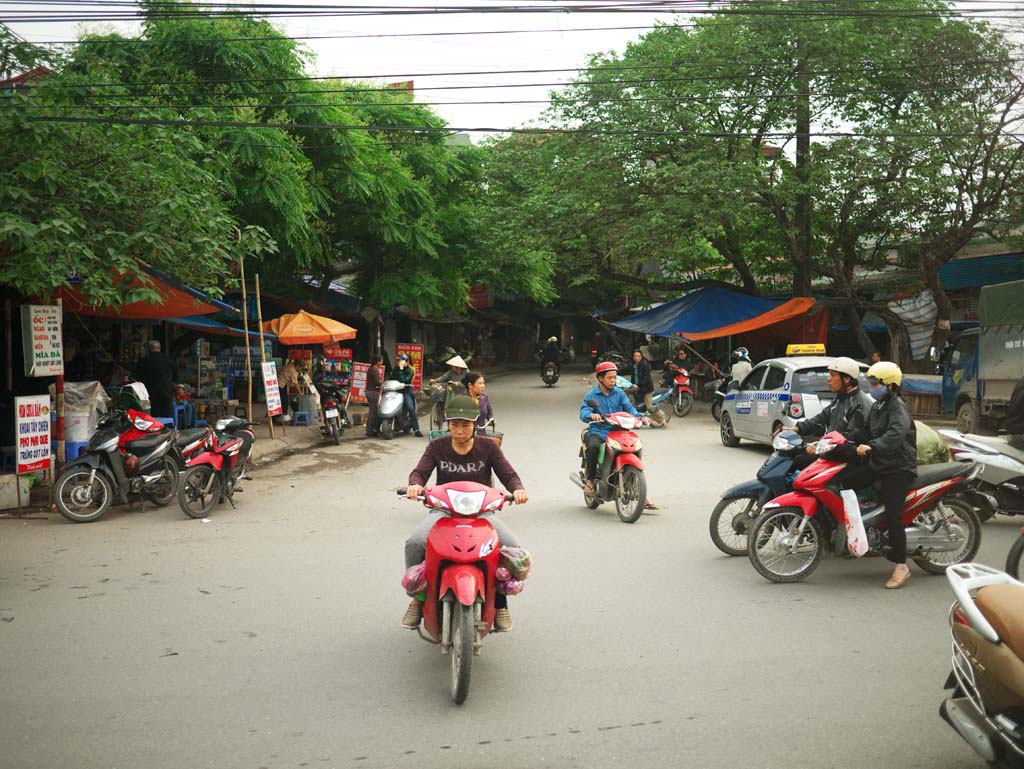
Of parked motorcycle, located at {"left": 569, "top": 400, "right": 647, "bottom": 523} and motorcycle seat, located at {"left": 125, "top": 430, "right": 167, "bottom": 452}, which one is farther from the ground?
motorcycle seat, located at {"left": 125, "top": 430, "right": 167, "bottom": 452}

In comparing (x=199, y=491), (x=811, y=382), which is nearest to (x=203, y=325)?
(x=199, y=491)

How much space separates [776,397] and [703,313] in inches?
398

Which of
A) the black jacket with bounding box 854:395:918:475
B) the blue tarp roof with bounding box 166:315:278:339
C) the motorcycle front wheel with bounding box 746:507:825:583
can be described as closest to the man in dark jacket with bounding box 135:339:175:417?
the blue tarp roof with bounding box 166:315:278:339

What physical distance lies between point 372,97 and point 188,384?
10.3 meters

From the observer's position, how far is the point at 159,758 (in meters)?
3.77

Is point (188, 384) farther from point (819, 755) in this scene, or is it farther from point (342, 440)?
point (819, 755)

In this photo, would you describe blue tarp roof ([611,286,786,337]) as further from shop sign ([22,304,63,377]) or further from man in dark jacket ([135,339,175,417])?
shop sign ([22,304,63,377])

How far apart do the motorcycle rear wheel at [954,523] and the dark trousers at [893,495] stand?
451 millimetres

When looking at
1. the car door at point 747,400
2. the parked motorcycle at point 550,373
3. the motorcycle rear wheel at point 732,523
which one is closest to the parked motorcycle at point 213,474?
the motorcycle rear wheel at point 732,523

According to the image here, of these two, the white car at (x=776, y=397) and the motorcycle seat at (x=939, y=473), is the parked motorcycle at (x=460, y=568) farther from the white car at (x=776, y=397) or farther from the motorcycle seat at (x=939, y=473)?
the white car at (x=776, y=397)

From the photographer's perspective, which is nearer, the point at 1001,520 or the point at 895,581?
the point at 895,581

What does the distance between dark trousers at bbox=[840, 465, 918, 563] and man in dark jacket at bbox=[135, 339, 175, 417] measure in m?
11.1

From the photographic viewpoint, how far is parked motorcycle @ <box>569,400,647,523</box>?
30.3ft

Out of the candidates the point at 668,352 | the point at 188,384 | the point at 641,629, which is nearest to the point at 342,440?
the point at 188,384
